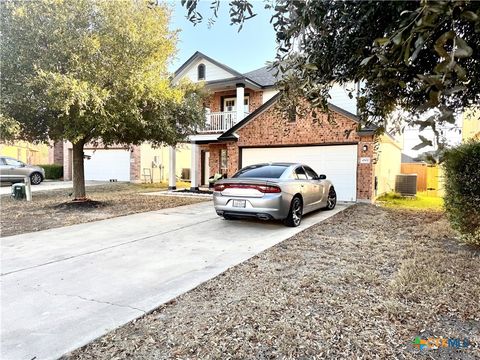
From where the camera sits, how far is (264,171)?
805 centimetres

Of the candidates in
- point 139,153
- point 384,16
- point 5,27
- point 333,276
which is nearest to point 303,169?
point 333,276

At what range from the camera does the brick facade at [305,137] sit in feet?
39.1

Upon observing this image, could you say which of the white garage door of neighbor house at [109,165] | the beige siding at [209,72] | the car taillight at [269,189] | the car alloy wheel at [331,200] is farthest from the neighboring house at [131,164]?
the car taillight at [269,189]

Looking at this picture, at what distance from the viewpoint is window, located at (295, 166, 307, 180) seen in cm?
832

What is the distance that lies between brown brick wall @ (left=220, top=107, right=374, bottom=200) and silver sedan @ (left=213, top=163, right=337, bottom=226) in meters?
3.05

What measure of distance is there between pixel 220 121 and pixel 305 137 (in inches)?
206

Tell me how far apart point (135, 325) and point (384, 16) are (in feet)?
12.7

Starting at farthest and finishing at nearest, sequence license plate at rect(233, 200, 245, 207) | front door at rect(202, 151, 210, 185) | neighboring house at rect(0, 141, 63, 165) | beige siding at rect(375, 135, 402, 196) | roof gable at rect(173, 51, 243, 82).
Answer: neighboring house at rect(0, 141, 63, 165) → front door at rect(202, 151, 210, 185) → roof gable at rect(173, 51, 243, 82) → beige siding at rect(375, 135, 402, 196) → license plate at rect(233, 200, 245, 207)

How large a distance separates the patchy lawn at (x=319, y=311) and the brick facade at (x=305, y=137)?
21.3 feet

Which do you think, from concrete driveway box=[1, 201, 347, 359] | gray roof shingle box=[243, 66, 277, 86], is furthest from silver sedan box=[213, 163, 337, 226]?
gray roof shingle box=[243, 66, 277, 86]

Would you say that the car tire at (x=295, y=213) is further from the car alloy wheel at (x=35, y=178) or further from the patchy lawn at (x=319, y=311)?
the car alloy wheel at (x=35, y=178)

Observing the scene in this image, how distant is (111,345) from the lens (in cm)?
283

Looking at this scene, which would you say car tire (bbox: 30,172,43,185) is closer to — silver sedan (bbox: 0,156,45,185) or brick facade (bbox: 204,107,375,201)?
silver sedan (bbox: 0,156,45,185)

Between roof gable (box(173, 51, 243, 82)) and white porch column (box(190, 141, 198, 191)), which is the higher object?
roof gable (box(173, 51, 243, 82))
